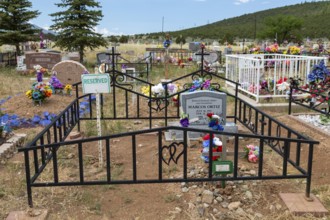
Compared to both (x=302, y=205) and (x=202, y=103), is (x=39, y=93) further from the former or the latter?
(x=302, y=205)

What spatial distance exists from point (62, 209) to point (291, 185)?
247 centimetres

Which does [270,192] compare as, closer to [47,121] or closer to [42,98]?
[47,121]

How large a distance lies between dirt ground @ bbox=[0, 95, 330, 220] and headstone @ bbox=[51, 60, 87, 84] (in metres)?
6.66

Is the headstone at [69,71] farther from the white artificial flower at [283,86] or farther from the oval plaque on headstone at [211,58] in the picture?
the oval plaque on headstone at [211,58]

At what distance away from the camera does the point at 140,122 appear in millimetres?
7367

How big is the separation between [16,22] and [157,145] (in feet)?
57.5

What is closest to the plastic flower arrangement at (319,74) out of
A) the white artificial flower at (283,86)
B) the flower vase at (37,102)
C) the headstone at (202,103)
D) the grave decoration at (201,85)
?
the white artificial flower at (283,86)

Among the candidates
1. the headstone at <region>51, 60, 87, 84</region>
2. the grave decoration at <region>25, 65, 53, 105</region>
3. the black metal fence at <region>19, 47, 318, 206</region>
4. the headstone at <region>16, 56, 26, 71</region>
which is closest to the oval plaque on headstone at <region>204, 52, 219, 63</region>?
the black metal fence at <region>19, 47, 318, 206</region>

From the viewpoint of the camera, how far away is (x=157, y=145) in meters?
5.74

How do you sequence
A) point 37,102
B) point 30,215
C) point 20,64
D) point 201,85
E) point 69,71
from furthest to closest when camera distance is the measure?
point 20,64, point 69,71, point 37,102, point 201,85, point 30,215

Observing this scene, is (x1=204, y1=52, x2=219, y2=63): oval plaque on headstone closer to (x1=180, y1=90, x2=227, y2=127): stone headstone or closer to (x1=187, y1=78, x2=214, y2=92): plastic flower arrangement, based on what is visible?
(x1=187, y1=78, x2=214, y2=92): plastic flower arrangement

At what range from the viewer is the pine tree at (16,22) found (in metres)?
19.7

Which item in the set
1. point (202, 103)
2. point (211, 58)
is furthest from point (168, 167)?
point (211, 58)

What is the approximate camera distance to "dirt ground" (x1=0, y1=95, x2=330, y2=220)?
11.7ft
